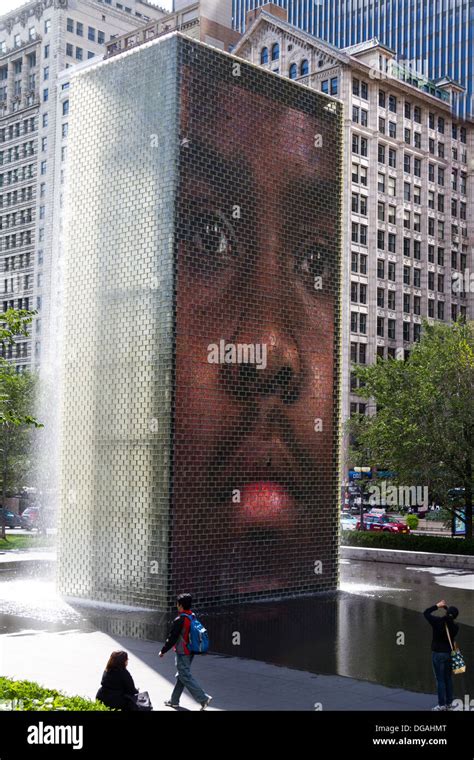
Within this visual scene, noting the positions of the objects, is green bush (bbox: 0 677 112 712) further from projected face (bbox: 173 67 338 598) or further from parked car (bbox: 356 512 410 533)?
parked car (bbox: 356 512 410 533)

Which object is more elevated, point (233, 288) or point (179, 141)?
point (179, 141)

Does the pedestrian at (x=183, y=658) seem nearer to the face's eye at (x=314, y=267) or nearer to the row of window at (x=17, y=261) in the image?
the face's eye at (x=314, y=267)

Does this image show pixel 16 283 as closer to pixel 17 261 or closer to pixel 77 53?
pixel 17 261

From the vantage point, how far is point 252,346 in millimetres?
24594

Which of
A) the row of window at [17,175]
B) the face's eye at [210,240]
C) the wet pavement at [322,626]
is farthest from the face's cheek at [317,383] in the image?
the row of window at [17,175]

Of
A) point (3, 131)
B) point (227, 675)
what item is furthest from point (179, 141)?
point (3, 131)

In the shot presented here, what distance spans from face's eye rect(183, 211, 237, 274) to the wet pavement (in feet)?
28.1

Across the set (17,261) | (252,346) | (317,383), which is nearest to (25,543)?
(317,383)

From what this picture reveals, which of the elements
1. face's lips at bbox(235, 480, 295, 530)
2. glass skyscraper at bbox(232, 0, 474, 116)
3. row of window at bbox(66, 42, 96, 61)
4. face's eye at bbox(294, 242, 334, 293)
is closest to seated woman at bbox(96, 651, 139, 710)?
face's lips at bbox(235, 480, 295, 530)

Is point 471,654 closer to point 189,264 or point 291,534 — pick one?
point 291,534

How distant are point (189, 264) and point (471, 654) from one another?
11.1 meters

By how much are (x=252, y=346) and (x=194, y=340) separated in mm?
2019
